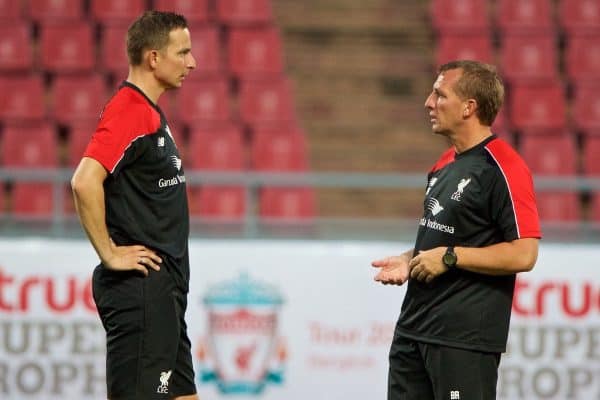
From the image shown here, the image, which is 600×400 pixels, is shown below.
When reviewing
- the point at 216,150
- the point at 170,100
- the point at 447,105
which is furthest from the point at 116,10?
the point at 447,105

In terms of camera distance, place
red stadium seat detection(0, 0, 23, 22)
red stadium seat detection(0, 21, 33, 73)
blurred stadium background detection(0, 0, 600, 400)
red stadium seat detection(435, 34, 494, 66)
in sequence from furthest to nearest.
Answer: red stadium seat detection(435, 34, 494, 66), red stadium seat detection(0, 0, 23, 22), red stadium seat detection(0, 21, 33, 73), blurred stadium background detection(0, 0, 600, 400)

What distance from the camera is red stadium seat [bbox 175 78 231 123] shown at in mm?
9422

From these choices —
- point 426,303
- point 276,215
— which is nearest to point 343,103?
point 276,215

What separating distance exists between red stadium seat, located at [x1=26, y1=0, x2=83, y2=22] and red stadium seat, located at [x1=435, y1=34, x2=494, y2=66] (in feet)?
11.6

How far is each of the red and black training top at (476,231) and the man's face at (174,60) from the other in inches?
41.3

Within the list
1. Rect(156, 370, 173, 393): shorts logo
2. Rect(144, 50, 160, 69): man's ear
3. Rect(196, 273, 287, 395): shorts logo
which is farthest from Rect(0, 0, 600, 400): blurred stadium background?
Rect(144, 50, 160, 69): man's ear

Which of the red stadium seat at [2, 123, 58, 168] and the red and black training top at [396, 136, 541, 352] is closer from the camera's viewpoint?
the red and black training top at [396, 136, 541, 352]

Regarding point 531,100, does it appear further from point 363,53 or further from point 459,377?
point 459,377

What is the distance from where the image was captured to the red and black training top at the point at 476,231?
144 inches

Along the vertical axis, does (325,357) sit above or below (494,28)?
below

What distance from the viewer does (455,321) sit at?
3756 millimetres

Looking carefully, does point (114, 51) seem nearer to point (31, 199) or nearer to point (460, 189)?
point (31, 199)

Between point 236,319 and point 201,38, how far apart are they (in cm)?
442

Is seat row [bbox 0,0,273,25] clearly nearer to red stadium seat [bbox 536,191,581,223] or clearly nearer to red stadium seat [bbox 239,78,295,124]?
red stadium seat [bbox 239,78,295,124]
